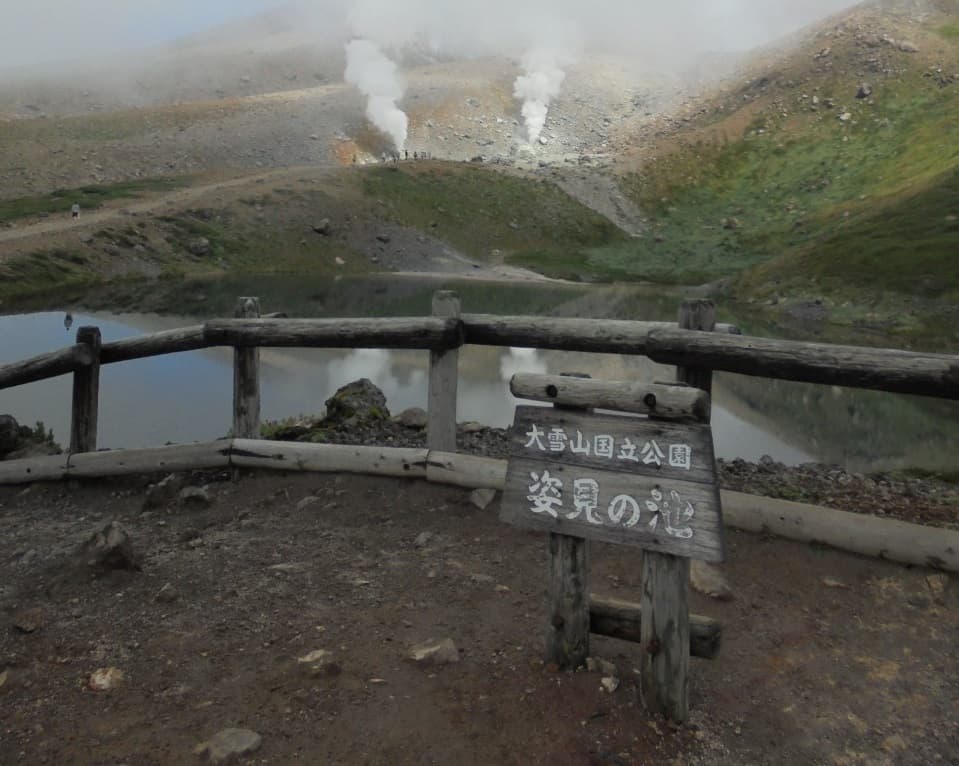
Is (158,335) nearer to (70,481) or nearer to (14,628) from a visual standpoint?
(70,481)

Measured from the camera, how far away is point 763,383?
21156 millimetres

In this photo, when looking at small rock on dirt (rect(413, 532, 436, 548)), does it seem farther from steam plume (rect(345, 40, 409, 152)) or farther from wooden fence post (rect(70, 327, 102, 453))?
steam plume (rect(345, 40, 409, 152))

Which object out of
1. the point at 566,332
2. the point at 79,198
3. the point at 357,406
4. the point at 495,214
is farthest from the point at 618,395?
the point at 495,214

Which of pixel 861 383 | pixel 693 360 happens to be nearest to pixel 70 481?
pixel 693 360

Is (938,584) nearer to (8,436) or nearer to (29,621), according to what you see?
(29,621)

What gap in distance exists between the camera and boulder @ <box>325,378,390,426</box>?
11617 millimetres

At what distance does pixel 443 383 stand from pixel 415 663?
12.1 ft

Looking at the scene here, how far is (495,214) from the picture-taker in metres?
77.4

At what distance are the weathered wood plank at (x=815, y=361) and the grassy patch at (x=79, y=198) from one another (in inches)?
1907

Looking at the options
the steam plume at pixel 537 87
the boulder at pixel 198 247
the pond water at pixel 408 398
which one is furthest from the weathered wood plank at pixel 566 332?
the steam plume at pixel 537 87

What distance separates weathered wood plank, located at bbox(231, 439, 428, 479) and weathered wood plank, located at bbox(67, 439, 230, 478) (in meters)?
0.22

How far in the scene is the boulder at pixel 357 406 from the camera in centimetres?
1162

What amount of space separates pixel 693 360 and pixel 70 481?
21.3 ft

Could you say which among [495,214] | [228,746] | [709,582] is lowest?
[228,746]
